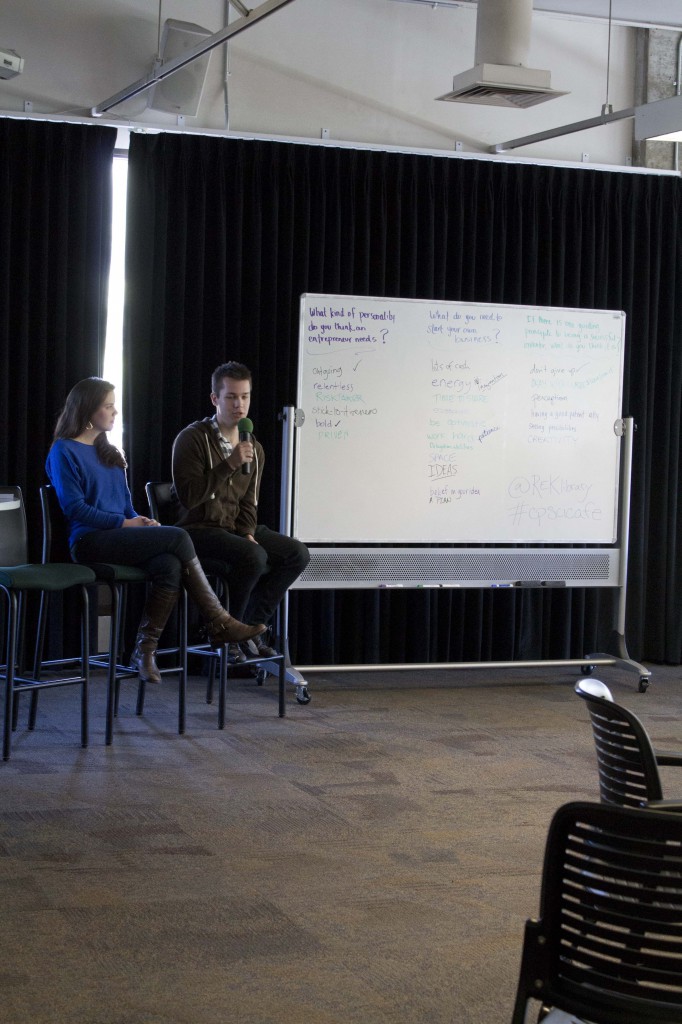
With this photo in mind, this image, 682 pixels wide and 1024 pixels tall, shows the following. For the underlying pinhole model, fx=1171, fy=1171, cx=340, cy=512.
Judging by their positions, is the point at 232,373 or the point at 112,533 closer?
the point at 112,533

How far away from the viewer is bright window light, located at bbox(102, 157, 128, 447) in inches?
231

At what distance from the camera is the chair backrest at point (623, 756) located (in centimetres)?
209

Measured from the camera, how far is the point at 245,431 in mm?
4965

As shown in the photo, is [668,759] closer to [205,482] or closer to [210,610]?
[210,610]

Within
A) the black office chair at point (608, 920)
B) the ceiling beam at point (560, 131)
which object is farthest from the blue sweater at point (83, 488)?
the black office chair at point (608, 920)

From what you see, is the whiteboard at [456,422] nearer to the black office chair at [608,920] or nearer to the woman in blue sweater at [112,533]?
the woman in blue sweater at [112,533]

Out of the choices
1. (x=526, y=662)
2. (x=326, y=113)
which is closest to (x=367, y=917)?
(x=526, y=662)

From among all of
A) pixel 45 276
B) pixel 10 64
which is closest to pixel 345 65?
pixel 10 64

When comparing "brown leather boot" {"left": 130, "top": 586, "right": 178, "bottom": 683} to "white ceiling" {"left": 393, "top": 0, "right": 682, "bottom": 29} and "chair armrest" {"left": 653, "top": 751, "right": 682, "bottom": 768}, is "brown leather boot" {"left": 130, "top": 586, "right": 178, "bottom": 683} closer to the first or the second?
"chair armrest" {"left": 653, "top": 751, "right": 682, "bottom": 768}

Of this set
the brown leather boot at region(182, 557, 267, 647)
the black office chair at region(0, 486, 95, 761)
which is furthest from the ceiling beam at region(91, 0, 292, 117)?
the brown leather boot at region(182, 557, 267, 647)

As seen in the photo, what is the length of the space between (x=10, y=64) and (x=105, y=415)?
1.63 metres

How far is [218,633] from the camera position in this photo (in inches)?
186

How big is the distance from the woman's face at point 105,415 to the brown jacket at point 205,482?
0.34 meters

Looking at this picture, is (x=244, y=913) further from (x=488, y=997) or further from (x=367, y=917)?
(x=488, y=997)
